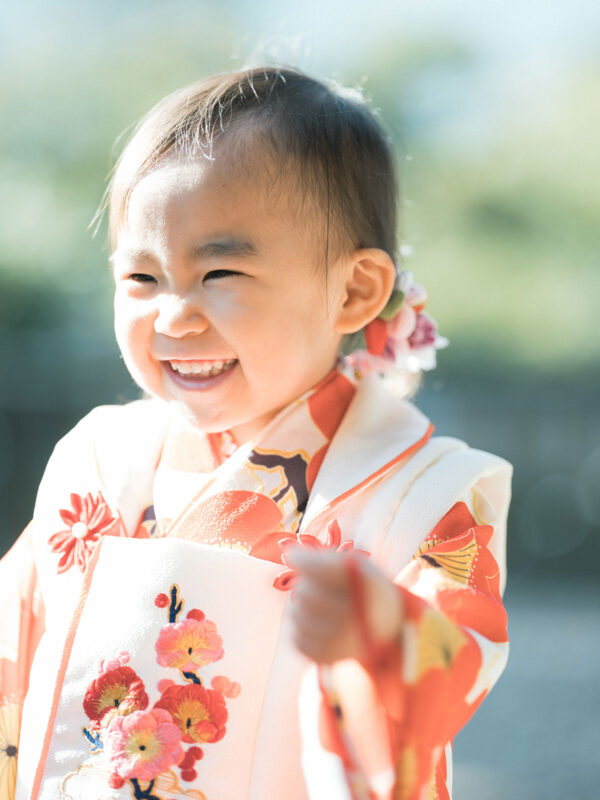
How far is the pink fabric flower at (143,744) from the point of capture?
97 centimetres

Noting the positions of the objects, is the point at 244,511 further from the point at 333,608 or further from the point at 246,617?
the point at 333,608

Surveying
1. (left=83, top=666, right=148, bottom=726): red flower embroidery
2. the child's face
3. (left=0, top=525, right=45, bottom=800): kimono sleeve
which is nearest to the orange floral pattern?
(left=83, top=666, right=148, bottom=726): red flower embroidery

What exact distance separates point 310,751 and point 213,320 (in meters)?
0.48

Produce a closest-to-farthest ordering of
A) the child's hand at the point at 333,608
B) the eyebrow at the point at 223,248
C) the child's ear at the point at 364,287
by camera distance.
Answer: the child's hand at the point at 333,608, the eyebrow at the point at 223,248, the child's ear at the point at 364,287

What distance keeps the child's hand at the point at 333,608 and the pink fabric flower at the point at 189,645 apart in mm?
239

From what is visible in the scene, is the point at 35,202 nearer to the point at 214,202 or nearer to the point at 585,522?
the point at 585,522

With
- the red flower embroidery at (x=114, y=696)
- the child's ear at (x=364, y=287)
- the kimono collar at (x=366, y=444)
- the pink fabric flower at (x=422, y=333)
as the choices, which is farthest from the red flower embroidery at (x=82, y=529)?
the pink fabric flower at (x=422, y=333)

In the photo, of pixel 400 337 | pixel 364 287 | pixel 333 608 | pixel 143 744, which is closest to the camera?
pixel 333 608

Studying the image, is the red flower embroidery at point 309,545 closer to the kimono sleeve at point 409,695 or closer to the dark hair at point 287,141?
the kimono sleeve at point 409,695

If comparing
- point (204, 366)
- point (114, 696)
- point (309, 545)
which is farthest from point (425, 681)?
point (204, 366)

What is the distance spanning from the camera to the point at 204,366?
1122mm

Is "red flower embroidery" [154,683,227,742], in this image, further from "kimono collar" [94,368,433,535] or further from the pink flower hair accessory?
the pink flower hair accessory

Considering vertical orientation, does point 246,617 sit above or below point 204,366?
below

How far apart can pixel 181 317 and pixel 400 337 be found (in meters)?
0.40
